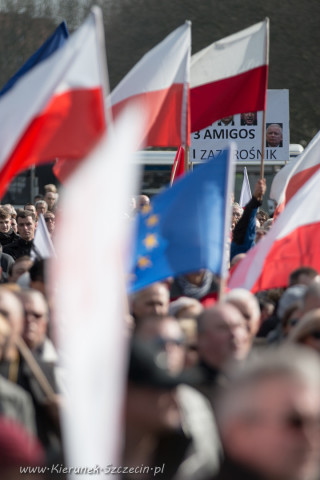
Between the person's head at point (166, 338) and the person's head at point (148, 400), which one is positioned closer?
the person's head at point (148, 400)

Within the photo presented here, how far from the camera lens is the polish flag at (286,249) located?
23.0ft

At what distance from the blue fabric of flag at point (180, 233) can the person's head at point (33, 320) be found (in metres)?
1.05

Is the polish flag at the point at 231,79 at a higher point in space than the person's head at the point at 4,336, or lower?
higher

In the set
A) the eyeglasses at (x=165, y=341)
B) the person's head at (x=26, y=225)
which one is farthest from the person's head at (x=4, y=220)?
the eyeglasses at (x=165, y=341)

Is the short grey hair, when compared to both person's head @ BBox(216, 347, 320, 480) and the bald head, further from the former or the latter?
the bald head

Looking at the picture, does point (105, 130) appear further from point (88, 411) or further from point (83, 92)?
point (88, 411)

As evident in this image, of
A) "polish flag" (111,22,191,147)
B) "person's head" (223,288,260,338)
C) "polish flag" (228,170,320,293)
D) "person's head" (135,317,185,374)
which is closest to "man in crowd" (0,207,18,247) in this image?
"polish flag" (111,22,191,147)

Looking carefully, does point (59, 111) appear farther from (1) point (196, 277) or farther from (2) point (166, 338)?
(2) point (166, 338)

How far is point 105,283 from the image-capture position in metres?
4.01

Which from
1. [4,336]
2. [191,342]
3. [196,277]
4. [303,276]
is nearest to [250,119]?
[196,277]

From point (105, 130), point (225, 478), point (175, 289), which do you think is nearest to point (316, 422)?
point (225, 478)

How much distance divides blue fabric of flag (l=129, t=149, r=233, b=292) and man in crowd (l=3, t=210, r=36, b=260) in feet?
13.1

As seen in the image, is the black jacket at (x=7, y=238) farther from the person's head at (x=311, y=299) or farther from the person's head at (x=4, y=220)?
the person's head at (x=311, y=299)

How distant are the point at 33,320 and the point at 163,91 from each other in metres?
2.76
